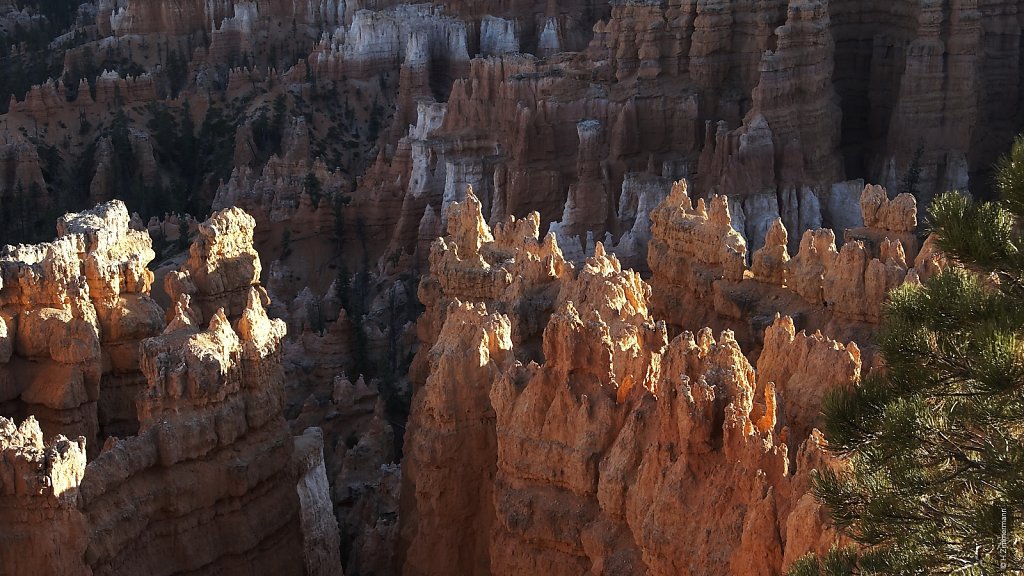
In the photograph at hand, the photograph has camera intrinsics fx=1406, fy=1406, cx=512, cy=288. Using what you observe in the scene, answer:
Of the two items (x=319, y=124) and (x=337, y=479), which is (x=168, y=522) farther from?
(x=319, y=124)

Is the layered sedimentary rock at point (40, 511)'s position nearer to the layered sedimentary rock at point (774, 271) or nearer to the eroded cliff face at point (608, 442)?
the eroded cliff face at point (608, 442)

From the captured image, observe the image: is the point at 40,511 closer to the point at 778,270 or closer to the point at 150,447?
the point at 150,447

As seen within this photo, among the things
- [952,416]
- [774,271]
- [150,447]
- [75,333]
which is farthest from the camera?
[774,271]

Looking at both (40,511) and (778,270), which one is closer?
(40,511)

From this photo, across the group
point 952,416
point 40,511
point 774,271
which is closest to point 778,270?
point 774,271

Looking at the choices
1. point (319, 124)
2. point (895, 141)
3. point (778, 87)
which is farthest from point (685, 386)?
point (319, 124)

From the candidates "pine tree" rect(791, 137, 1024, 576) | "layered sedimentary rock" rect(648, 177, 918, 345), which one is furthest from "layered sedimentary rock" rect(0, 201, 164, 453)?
"pine tree" rect(791, 137, 1024, 576)

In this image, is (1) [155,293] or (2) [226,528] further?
(1) [155,293]
